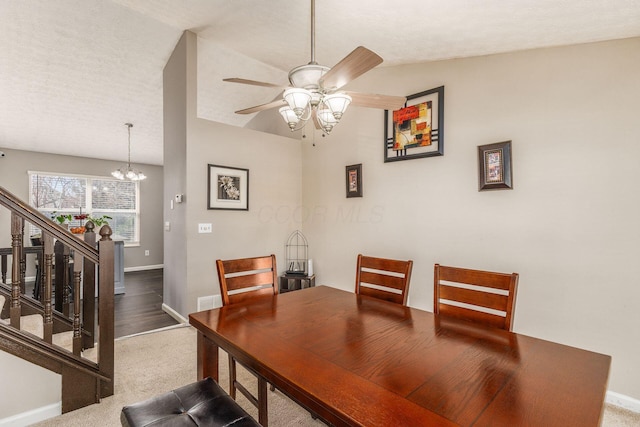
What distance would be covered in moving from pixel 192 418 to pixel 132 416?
221mm

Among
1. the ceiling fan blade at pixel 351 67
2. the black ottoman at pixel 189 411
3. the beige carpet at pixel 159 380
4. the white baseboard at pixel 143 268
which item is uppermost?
the ceiling fan blade at pixel 351 67

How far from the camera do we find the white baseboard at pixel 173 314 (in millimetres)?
3357

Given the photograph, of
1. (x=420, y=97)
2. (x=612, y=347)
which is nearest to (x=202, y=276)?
(x=420, y=97)

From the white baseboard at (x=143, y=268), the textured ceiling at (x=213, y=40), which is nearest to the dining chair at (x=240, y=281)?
the textured ceiling at (x=213, y=40)

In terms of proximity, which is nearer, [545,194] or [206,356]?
[206,356]

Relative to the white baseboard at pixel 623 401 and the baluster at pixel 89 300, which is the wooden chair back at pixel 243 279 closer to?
the baluster at pixel 89 300

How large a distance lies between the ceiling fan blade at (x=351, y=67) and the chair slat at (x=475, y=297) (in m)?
1.29

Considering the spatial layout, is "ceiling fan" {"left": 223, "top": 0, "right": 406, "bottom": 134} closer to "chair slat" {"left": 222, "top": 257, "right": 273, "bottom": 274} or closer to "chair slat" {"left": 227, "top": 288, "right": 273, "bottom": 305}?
"chair slat" {"left": 222, "top": 257, "right": 273, "bottom": 274}

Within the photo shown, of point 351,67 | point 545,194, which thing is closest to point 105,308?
point 351,67

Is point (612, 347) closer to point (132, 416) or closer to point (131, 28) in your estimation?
point (132, 416)

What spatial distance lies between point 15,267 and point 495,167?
10.9 ft

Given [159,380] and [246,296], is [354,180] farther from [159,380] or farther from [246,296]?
[159,380]

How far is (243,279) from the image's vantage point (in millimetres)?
1971

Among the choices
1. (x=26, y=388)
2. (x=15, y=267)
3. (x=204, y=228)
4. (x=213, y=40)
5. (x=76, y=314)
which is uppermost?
(x=213, y=40)
